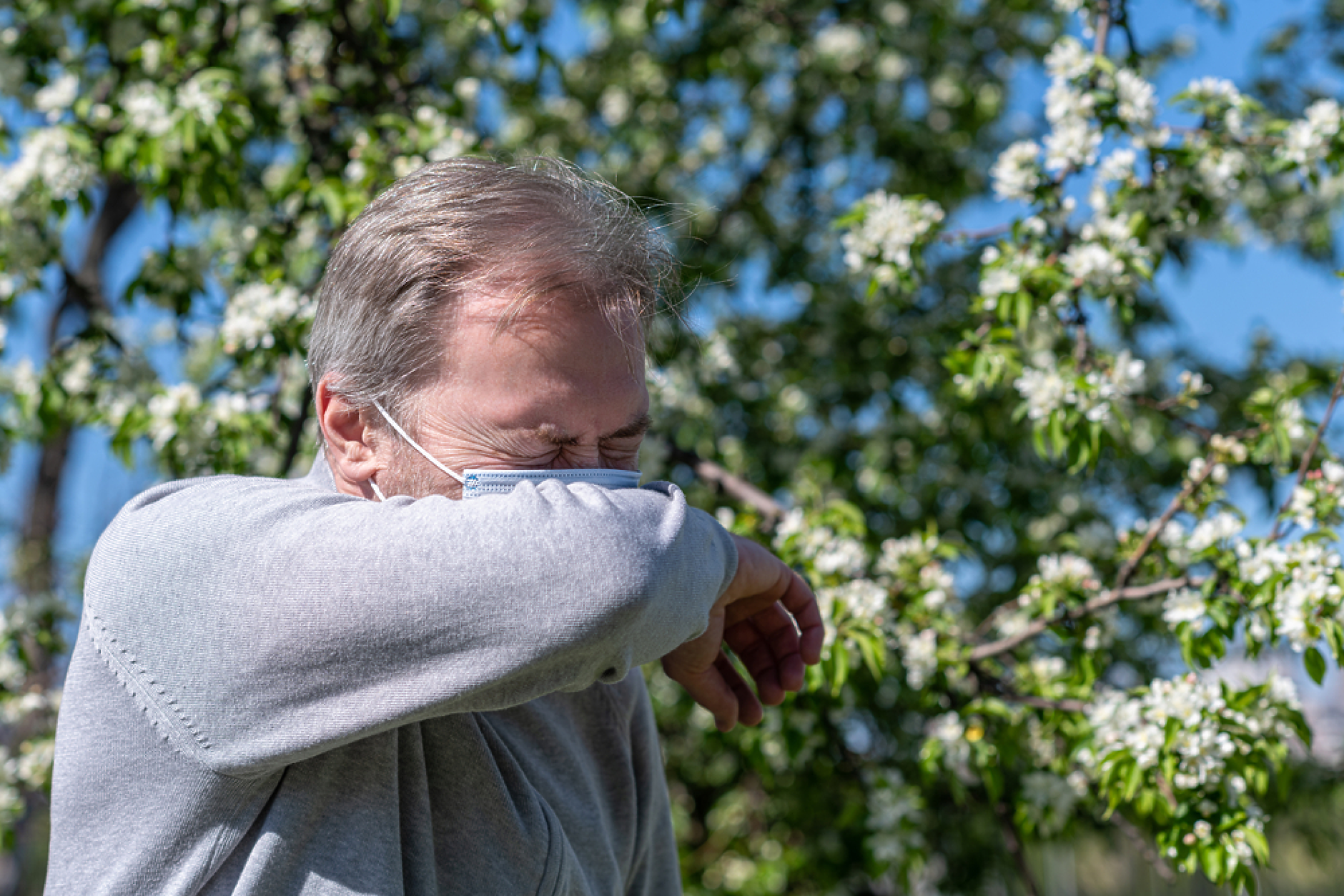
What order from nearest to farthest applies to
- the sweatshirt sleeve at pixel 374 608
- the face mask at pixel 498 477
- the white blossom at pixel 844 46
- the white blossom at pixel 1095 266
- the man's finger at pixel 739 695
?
the sweatshirt sleeve at pixel 374 608 → the face mask at pixel 498 477 → the man's finger at pixel 739 695 → the white blossom at pixel 1095 266 → the white blossom at pixel 844 46

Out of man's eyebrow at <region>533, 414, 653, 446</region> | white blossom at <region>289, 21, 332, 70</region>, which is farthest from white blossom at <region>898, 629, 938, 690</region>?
white blossom at <region>289, 21, 332, 70</region>

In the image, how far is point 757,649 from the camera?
61.0 inches

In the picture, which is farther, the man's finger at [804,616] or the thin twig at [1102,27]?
the thin twig at [1102,27]

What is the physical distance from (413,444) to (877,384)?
9.76 feet

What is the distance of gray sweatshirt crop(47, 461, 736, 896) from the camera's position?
0.91 meters

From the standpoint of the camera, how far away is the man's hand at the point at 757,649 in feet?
4.67

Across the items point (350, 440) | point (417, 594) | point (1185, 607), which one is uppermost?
point (417, 594)

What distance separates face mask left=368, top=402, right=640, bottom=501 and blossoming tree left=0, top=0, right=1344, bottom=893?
1.95ft

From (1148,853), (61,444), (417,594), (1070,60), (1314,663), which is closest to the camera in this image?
(417,594)

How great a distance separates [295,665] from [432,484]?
0.31 m

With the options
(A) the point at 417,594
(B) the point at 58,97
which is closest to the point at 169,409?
(B) the point at 58,97

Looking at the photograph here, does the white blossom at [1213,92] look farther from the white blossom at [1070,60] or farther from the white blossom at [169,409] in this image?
the white blossom at [169,409]

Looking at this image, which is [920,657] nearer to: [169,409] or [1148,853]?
[1148,853]

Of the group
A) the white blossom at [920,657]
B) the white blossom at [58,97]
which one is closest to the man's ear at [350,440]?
the white blossom at [920,657]
